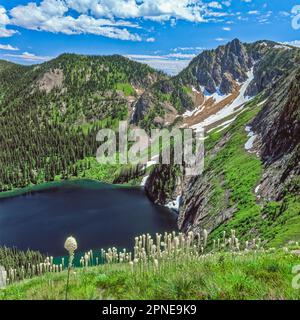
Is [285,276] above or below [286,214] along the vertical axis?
above

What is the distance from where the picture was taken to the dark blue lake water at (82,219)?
107750 millimetres

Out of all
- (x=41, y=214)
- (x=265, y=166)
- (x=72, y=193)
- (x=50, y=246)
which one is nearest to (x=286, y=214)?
(x=265, y=166)

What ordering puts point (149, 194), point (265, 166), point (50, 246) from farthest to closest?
point (149, 194), point (50, 246), point (265, 166)

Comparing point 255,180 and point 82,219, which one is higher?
point 255,180

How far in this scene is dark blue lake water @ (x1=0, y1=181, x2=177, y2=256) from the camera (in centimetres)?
10775

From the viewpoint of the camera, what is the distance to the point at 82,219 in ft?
427

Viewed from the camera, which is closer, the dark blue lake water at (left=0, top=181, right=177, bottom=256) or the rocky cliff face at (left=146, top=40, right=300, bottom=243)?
the rocky cliff face at (left=146, top=40, right=300, bottom=243)

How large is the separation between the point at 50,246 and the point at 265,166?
59285 mm

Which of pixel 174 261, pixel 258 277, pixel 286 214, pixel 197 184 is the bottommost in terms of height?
pixel 197 184

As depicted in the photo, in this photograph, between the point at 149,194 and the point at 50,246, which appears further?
the point at 149,194

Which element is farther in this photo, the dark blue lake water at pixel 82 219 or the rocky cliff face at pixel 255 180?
the dark blue lake water at pixel 82 219

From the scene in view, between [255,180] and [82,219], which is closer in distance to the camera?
[255,180]

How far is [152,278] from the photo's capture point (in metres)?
9.28
